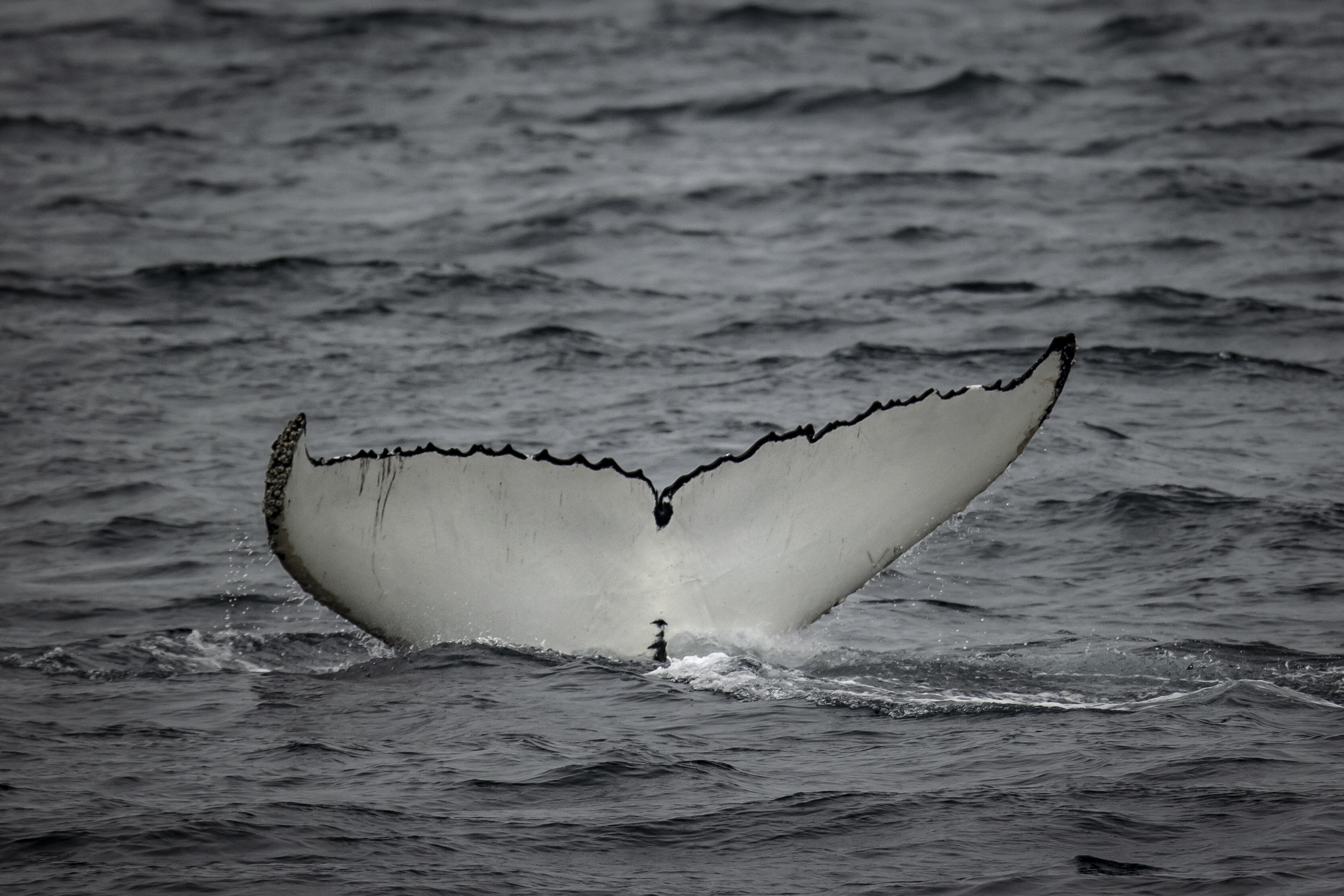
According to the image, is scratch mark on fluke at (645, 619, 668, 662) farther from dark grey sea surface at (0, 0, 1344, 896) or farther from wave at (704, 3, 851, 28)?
wave at (704, 3, 851, 28)

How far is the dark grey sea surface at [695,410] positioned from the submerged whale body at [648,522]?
0.34 meters

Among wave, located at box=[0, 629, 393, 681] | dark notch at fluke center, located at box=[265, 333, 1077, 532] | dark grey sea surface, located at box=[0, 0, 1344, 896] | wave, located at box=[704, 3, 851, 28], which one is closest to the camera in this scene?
dark grey sea surface, located at box=[0, 0, 1344, 896]

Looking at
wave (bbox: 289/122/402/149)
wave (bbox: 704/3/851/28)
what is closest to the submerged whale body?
wave (bbox: 289/122/402/149)

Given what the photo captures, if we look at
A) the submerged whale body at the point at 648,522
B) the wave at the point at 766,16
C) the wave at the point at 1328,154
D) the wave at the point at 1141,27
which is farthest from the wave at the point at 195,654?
the wave at the point at 766,16

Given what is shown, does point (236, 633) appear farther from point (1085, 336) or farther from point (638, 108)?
point (638, 108)

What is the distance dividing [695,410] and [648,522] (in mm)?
5605

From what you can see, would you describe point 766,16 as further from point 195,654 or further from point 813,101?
point 195,654

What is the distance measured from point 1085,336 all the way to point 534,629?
7.38m

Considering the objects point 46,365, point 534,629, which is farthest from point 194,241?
point 534,629

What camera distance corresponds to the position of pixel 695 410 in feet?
36.9

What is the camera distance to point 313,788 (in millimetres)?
5473

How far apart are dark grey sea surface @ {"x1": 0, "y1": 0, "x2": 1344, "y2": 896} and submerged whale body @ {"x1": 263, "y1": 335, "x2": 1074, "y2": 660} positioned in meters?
0.34

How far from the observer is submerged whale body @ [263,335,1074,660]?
5504 millimetres

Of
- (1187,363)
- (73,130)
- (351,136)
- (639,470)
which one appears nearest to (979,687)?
(639,470)
